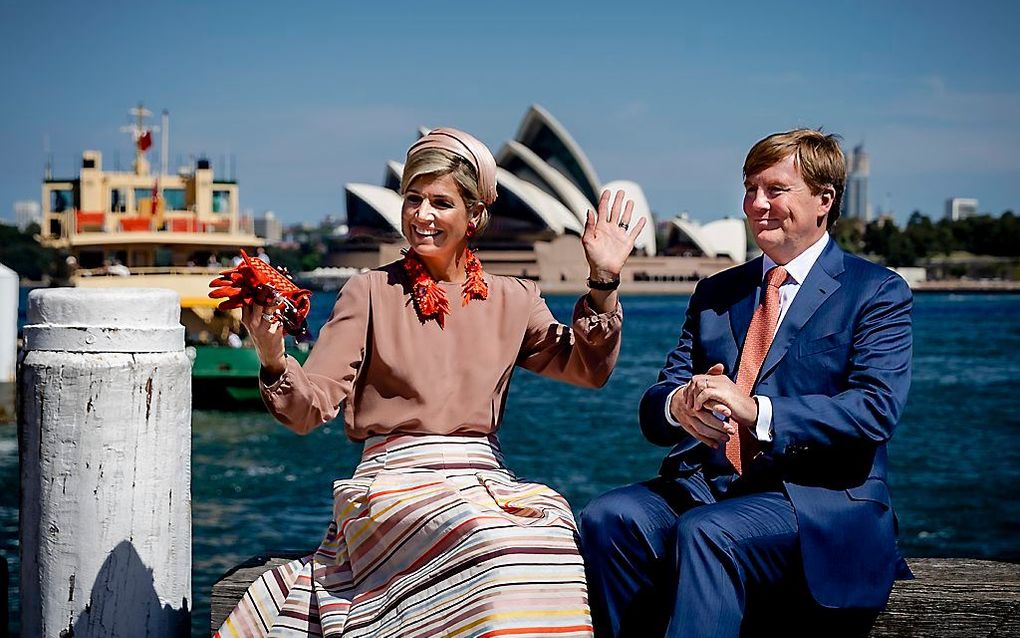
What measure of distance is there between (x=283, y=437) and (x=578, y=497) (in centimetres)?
529

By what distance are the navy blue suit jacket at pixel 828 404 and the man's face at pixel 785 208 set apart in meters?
0.06

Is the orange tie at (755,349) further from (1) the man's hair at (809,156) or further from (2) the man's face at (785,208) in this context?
(1) the man's hair at (809,156)

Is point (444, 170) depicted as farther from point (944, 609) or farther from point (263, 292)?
point (944, 609)

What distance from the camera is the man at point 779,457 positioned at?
6.31ft

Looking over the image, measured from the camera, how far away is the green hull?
1582 cm

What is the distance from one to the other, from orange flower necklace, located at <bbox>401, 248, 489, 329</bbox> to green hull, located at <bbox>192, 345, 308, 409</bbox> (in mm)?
13698

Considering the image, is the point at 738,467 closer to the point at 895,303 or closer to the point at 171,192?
the point at 895,303

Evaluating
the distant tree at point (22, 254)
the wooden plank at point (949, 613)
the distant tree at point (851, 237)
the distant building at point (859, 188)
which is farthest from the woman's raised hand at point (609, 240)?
the distant building at point (859, 188)

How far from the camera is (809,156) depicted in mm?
2107

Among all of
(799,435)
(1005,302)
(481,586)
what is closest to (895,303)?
(799,435)

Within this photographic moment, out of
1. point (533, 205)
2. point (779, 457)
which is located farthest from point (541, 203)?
point (779, 457)

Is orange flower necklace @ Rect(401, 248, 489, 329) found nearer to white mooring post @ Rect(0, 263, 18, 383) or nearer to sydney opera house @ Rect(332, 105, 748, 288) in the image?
white mooring post @ Rect(0, 263, 18, 383)

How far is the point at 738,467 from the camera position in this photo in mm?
2094

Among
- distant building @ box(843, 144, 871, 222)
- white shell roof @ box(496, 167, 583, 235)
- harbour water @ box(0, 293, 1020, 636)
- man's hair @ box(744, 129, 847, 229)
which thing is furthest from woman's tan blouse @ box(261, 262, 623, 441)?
distant building @ box(843, 144, 871, 222)
